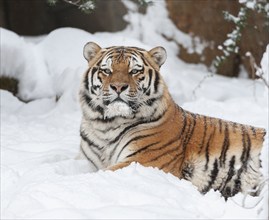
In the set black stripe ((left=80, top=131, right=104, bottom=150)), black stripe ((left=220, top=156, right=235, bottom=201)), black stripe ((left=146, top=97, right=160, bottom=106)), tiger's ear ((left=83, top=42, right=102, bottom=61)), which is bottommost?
black stripe ((left=220, top=156, right=235, bottom=201))

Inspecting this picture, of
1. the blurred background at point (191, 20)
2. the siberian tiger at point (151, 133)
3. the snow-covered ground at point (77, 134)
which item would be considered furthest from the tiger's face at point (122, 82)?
the blurred background at point (191, 20)

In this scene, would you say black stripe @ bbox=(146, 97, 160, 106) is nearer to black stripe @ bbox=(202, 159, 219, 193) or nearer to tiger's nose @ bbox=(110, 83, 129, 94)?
tiger's nose @ bbox=(110, 83, 129, 94)

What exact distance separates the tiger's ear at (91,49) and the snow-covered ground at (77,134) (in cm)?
72

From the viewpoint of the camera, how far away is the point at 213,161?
4.07 m

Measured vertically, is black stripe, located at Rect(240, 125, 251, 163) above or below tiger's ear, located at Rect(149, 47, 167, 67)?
below

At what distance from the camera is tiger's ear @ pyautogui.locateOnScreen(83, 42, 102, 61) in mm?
4223

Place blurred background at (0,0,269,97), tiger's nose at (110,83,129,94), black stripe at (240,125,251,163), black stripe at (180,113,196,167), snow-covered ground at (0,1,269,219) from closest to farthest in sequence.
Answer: snow-covered ground at (0,1,269,219), tiger's nose at (110,83,129,94), black stripe at (180,113,196,167), black stripe at (240,125,251,163), blurred background at (0,0,269,97)

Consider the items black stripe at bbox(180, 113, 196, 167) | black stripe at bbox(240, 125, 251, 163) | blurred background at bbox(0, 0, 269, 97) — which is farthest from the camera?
blurred background at bbox(0, 0, 269, 97)

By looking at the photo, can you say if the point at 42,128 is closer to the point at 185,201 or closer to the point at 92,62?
the point at 92,62

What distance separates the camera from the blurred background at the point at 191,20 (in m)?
7.52

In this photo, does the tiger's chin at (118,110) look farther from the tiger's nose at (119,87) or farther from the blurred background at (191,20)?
the blurred background at (191,20)

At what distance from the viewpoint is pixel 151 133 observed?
13.0ft

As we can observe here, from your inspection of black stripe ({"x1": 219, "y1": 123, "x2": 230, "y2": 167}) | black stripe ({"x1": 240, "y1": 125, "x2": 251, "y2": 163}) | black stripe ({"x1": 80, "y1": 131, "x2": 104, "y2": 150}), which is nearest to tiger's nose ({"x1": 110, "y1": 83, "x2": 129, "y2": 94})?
black stripe ({"x1": 80, "y1": 131, "x2": 104, "y2": 150})

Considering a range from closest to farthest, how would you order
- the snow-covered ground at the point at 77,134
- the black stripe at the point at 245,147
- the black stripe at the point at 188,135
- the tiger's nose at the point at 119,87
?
the snow-covered ground at the point at 77,134
the tiger's nose at the point at 119,87
the black stripe at the point at 188,135
the black stripe at the point at 245,147
